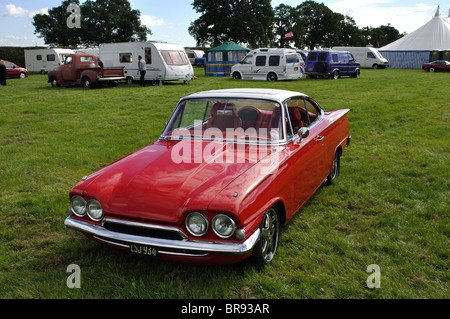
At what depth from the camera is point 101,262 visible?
350cm

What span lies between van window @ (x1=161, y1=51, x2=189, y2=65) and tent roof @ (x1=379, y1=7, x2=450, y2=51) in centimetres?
2639

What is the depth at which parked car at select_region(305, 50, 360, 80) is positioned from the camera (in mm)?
23688

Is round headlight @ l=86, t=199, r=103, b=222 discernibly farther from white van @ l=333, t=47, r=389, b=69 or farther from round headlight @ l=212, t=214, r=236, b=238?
white van @ l=333, t=47, r=389, b=69

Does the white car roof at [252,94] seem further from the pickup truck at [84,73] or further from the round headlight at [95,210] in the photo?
the pickup truck at [84,73]

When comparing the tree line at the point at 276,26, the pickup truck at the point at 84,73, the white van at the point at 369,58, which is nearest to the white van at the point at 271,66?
the pickup truck at the point at 84,73

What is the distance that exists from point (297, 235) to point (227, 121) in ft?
4.91

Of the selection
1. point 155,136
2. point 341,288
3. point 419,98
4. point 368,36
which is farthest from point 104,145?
point 368,36

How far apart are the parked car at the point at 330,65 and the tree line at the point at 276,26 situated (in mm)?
21270

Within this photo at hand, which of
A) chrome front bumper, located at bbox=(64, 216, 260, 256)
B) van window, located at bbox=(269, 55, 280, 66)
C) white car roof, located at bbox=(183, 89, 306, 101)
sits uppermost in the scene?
van window, located at bbox=(269, 55, 280, 66)

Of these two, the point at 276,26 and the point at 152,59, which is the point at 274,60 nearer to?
the point at 152,59

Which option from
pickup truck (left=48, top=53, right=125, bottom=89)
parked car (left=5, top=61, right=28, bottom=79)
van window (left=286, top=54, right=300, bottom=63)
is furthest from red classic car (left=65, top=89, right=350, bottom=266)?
parked car (left=5, top=61, right=28, bottom=79)

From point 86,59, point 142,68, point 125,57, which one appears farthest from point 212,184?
point 125,57

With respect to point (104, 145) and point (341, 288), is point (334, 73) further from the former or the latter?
point (341, 288)

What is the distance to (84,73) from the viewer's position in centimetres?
1942
